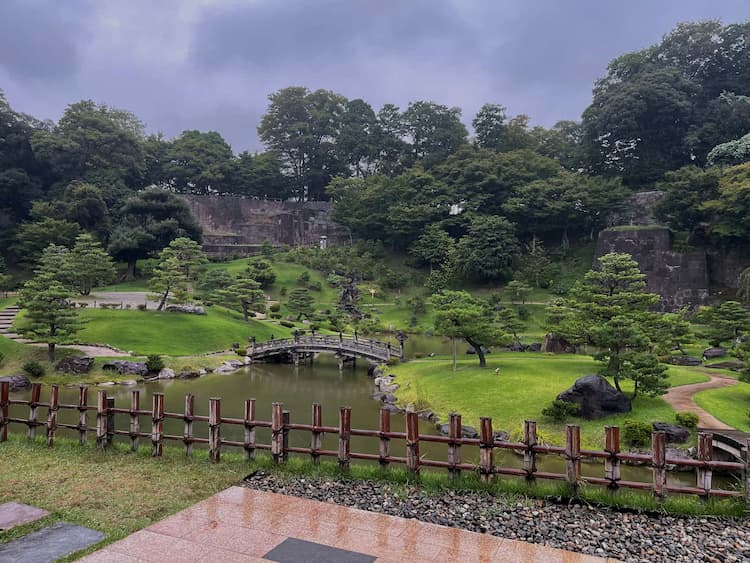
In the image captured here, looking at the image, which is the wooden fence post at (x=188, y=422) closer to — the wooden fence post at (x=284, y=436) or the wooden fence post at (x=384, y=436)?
the wooden fence post at (x=284, y=436)

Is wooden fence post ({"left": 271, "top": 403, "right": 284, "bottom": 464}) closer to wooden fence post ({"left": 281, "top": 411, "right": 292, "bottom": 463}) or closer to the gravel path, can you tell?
wooden fence post ({"left": 281, "top": 411, "right": 292, "bottom": 463})

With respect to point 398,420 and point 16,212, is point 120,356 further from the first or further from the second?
point 16,212

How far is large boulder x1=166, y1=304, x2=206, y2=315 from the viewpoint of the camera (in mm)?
33781

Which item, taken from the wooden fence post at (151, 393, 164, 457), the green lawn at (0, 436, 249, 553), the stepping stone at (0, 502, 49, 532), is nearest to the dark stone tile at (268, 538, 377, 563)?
the green lawn at (0, 436, 249, 553)

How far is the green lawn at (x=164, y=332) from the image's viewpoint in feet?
92.7

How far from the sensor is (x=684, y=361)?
24453 millimetres

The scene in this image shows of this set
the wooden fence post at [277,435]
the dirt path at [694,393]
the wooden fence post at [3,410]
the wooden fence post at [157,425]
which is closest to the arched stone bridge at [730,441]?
the dirt path at [694,393]

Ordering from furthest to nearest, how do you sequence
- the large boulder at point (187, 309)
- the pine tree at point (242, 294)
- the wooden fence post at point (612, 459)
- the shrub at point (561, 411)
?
the pine tree at point (242, 294) → the large boulder at point (187, 309) → the shrub at point (561, 411) → the wooden fence post at point (612, 459)

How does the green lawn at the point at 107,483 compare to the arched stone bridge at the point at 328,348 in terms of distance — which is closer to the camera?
the green lawn at the point at 107,483

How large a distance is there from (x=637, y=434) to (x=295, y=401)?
42.0 ft

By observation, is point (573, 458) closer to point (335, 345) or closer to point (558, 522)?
point (558, 522)

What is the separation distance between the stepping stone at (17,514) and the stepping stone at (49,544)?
461 millimetres

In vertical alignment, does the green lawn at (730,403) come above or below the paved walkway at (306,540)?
below

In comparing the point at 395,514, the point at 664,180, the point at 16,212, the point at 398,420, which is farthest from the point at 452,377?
the point at 16,212
